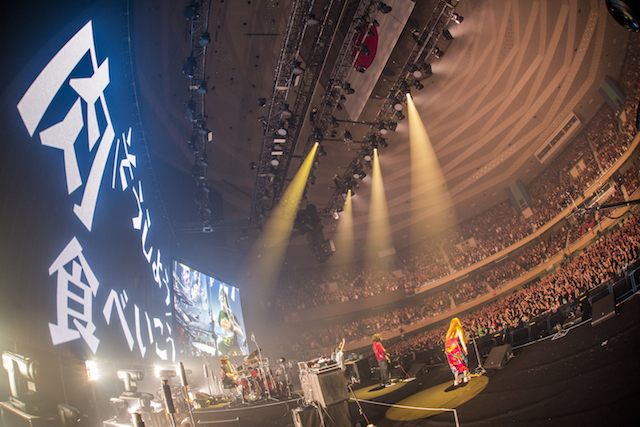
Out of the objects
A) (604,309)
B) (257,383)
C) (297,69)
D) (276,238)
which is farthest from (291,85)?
(276,238)

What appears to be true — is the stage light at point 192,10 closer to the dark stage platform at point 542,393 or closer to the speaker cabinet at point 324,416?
the speaker cabinet at point 324,416

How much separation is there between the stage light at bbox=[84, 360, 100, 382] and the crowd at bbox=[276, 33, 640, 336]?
62.7 ft

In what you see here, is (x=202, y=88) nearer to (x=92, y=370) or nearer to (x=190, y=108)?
(x=190, y=108)

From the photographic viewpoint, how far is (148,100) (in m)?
13.2

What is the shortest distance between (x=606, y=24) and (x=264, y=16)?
1318 centimetres

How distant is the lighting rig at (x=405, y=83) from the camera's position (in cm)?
1168

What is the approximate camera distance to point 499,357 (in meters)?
7.61

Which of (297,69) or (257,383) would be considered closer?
(257,383)

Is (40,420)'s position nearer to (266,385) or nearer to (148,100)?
(266,385)

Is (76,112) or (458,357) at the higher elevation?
(76,112)

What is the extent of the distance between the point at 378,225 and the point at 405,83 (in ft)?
42.4

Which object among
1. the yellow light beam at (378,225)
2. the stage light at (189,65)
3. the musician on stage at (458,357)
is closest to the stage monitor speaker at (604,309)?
the musician on stage at (458,357)

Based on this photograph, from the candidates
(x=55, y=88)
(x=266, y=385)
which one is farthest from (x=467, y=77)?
(x=55, y=88)

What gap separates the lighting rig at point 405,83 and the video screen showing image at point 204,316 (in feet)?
26.0
